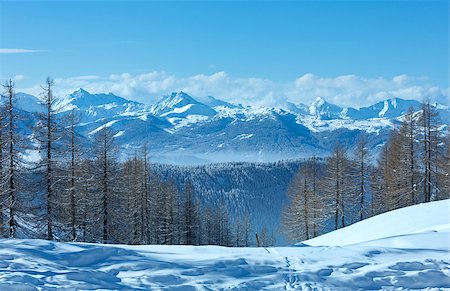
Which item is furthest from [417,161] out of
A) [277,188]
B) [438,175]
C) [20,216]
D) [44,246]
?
[277,188]

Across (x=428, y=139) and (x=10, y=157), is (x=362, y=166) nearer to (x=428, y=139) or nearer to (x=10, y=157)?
(x=428, y=139)

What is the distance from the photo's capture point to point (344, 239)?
56.0 feet

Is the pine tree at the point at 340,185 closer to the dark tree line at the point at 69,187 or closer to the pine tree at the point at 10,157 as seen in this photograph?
the dark tree line at the point at 69,187

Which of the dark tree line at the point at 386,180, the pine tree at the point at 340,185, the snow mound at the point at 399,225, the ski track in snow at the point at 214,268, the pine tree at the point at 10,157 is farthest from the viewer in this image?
the pine tree at the point at 340,185

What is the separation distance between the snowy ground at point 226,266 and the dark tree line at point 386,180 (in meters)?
22.1

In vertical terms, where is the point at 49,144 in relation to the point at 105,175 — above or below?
above

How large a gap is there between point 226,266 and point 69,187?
16.9m

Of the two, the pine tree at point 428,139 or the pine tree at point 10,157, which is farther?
the pine tree at point 428,139

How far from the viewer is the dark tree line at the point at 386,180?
31969 millimetres

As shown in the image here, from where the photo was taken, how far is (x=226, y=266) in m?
9.66

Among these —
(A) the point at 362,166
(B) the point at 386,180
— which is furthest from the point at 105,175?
(B) the point at 386,180

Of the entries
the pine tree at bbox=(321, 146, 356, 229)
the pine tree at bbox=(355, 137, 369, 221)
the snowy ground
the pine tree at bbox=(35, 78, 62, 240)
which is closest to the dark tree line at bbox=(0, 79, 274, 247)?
the pine tree at bbox=(35, 78, 62, 240)

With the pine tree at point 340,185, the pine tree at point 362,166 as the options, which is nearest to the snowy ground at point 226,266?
the pine tree at point 340,185

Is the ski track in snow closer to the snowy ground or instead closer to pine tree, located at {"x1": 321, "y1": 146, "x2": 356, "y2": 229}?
the snowy ground
